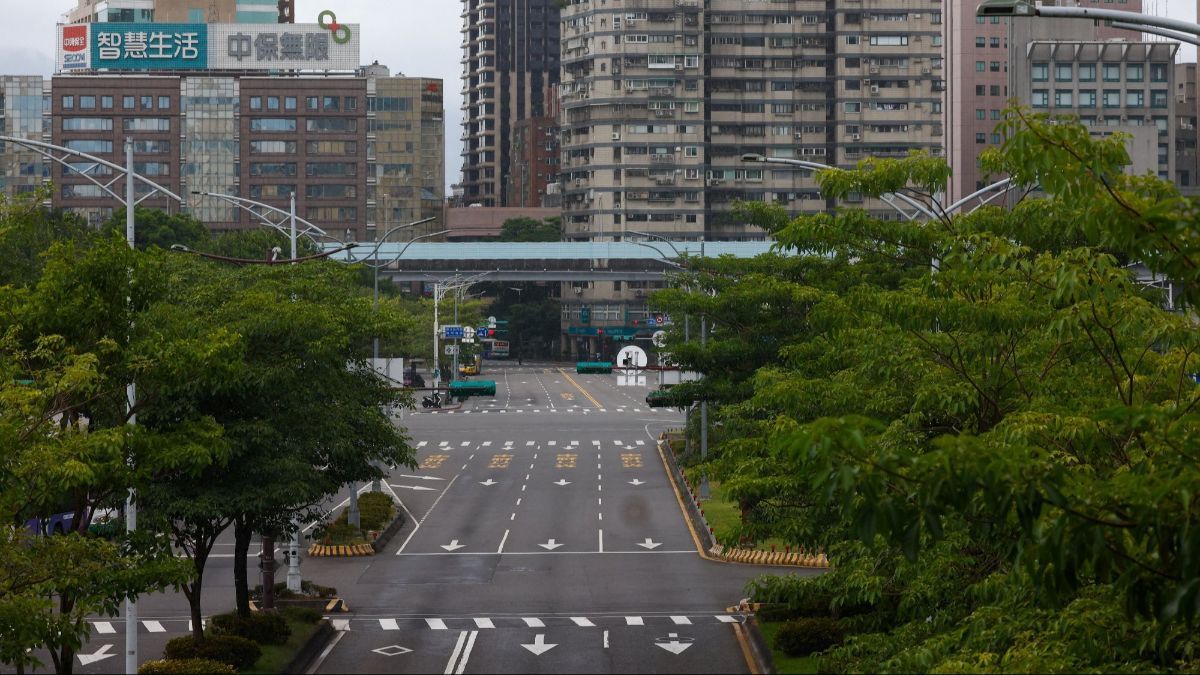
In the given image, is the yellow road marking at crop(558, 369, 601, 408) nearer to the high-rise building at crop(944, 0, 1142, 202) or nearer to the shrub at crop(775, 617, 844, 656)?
the high-rise building at crop(944, 0, 1142, 202)

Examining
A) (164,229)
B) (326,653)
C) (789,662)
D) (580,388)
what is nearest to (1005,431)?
(789,662)

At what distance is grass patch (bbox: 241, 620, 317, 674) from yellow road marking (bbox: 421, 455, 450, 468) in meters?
36.5

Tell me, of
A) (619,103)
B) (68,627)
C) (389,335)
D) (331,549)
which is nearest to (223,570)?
(331,549)

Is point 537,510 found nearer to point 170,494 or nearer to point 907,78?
point 170,494

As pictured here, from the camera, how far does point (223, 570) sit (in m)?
44.0

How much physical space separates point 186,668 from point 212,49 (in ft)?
501

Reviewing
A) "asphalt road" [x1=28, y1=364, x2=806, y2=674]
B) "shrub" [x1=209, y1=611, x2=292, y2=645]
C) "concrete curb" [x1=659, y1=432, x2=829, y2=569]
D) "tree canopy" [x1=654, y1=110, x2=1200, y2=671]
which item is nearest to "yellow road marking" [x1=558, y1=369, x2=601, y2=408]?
"asphalt road" [x1=28, y1=364, x2=806, y2=674]

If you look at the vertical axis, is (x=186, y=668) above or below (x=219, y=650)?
above

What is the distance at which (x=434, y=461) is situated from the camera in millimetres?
72250

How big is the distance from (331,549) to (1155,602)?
132ft

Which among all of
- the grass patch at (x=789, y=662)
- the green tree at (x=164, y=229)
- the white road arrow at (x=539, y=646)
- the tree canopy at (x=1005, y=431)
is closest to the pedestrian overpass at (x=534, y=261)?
the green tree at (x=164, y=229)

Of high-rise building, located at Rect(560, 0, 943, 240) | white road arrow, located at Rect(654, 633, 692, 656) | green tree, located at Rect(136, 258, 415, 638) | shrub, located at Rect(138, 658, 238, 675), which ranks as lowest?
white road arrow, located at Rect(654, 633, 692, 656)

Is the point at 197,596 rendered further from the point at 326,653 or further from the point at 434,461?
the point at 434,461

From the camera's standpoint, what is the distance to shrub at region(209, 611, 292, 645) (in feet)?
99.8
